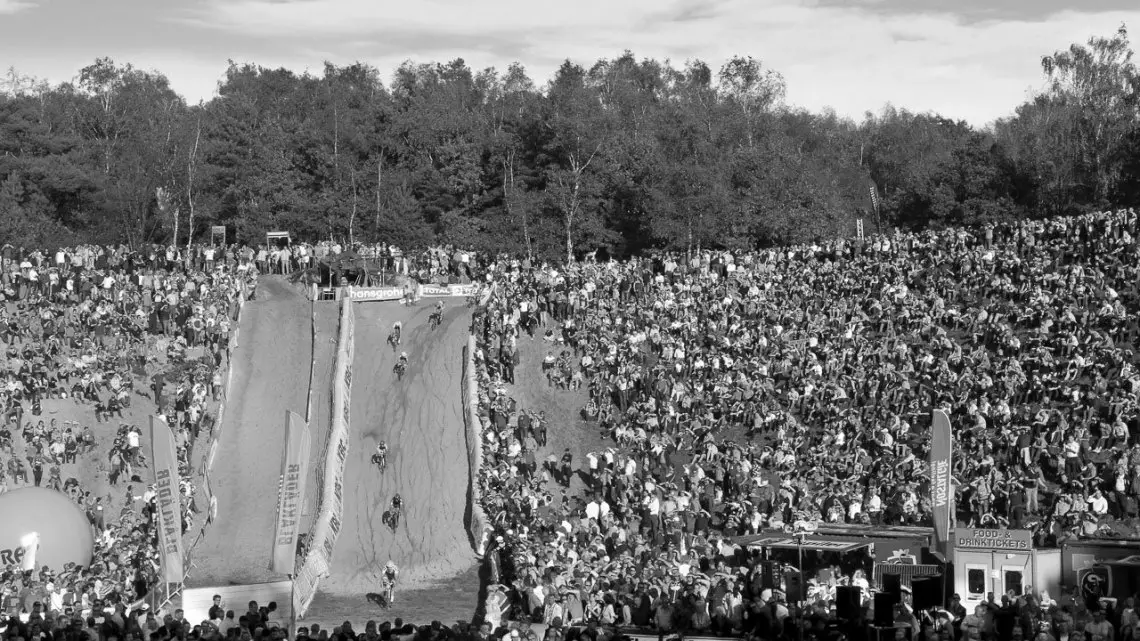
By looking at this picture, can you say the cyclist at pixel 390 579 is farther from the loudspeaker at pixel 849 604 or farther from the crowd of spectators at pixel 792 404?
the loudspeaker at pixel 849 604

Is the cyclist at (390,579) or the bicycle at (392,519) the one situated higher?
the bicycle at (392,519)

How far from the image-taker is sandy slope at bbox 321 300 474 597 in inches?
1355

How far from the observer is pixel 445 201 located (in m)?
77.6

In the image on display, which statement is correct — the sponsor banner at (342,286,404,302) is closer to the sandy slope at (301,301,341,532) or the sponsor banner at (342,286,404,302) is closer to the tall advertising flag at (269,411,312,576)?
the sandy slope at (301,301,341,532)

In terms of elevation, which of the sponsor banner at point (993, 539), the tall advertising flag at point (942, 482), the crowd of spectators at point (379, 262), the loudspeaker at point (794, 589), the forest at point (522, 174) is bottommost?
the loudspeaker at point (794, 589)

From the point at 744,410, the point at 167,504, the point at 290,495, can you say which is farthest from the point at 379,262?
the point at 290,495

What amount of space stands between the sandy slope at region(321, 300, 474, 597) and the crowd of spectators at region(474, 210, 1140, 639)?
1.29 m

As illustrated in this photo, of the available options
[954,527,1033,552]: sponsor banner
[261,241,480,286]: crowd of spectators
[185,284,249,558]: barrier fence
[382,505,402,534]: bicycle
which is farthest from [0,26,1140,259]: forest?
[954,527,1033,552]: sponsor banner

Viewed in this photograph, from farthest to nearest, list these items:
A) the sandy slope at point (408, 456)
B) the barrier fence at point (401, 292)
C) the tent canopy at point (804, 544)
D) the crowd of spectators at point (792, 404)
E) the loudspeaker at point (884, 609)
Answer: the barrier fence at point (401, 292)
the sandy slope at point (408, 456)
the crowd of spectators at point (792, 404)
the tent canopy at point (804, 544)
the loudspeaker at point (884, 609)

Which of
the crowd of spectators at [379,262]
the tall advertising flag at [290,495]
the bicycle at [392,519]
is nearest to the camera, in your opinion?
the tall advertising flag at [290,495]

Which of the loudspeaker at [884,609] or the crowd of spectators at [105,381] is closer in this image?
the loudspeaker at [884,609]

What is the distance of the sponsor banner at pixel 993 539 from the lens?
2308cm

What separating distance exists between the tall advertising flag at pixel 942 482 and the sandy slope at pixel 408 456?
477 inches

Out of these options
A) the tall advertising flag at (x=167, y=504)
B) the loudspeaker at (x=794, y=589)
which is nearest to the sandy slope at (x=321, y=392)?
the tall advertising flag at (x=167, y=504)
